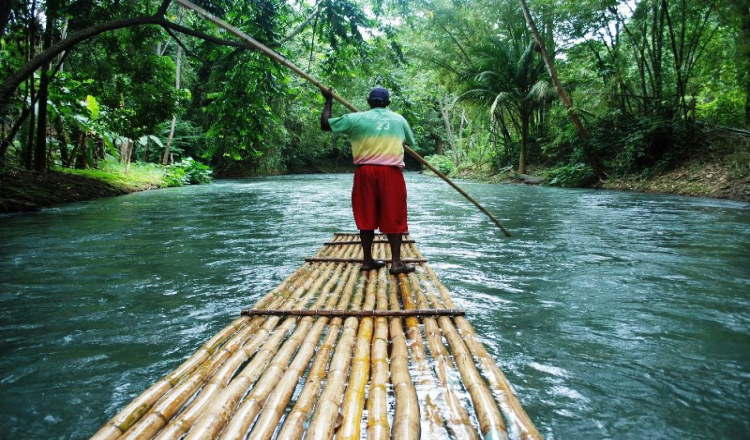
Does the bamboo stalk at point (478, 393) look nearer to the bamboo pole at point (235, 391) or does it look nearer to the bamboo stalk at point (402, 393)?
the bamboo stalk at point (402, 393)

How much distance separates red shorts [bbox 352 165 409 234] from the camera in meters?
3.06

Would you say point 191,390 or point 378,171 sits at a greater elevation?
point 378,171

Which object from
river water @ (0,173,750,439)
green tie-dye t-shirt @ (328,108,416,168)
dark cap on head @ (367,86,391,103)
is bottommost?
river water @ (0,173,750,439)

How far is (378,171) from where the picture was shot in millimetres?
3062

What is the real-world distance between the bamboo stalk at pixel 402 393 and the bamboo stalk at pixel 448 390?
10 cm

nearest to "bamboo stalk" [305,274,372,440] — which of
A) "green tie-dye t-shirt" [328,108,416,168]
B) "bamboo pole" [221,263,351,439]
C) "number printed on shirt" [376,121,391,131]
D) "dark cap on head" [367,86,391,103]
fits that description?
"bamboo pole" [221,263,351,439]

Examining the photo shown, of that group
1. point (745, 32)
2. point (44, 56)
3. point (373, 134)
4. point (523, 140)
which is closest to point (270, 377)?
point (373, 134)

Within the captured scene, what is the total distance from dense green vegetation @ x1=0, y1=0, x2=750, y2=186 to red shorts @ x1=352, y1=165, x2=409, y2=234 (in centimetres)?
369

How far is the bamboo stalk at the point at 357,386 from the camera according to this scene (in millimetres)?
1277

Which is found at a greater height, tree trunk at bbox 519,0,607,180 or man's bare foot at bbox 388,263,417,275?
tree trunk at bbox 519,0,607,180

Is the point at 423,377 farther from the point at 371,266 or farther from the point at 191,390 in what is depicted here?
the point at 371,266

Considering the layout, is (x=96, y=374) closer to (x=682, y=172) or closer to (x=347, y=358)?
(x=347, y=358)

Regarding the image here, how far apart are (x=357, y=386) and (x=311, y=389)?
6.4 inches

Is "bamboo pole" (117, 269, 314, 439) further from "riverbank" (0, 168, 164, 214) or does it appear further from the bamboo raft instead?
"riverbank" (0, 168, 164, 214)
